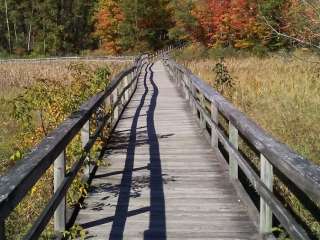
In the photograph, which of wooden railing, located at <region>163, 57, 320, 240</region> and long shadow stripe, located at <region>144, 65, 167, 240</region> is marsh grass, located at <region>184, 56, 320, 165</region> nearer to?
long shadow stripe, located at <region>144, 65, 167, 240</region>

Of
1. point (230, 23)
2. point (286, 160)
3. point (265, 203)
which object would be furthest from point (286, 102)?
point (230, 23)

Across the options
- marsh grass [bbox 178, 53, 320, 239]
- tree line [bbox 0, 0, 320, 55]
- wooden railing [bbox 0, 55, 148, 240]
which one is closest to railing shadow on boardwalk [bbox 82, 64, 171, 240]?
wooden railing [bbox 0, 55, 148, 240]

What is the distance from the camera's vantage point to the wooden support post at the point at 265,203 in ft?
13.9

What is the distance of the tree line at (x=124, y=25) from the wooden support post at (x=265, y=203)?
3755 centimetres

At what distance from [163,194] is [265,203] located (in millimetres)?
1859

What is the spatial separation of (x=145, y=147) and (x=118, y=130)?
1.99m

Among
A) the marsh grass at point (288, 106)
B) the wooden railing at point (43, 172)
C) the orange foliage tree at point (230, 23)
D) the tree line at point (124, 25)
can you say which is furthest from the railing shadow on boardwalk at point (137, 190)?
the orange foliage tree at point (230, 23)

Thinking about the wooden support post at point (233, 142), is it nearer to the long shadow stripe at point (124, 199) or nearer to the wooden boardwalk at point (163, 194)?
the wooden boardwalk at point (163, 194)

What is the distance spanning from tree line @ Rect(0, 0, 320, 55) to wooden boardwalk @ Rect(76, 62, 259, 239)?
3356 centimetres

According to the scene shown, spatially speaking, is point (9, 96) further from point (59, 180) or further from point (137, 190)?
point (59, 180)

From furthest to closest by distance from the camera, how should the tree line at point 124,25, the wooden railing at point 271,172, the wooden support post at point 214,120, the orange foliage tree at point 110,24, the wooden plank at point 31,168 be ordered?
the orange foliage tree at point 110,24 → the tree line at point 124,25 → the wooden support post at point 214,120 → the wooden railing at point 271,172 → the wooden plank at point 31,168

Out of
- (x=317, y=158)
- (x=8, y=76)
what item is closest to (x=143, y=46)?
(x=8, y=76)

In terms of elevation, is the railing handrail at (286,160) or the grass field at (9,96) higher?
the railing handrail at (286,160)

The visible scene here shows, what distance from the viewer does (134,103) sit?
53.3 ft
